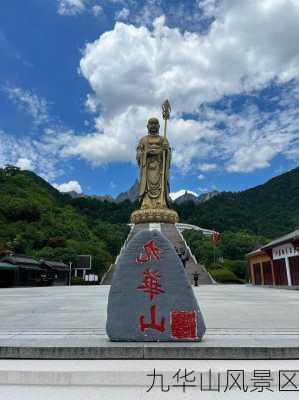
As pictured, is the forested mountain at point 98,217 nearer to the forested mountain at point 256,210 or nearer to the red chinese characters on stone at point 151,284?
the forested mountain at point 256,210

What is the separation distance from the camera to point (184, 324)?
4309mm

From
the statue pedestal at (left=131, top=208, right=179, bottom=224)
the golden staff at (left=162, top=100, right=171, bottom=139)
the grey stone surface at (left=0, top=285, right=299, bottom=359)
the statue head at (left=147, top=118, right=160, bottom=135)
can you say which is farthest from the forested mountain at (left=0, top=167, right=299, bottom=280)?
the grey stone surface at (left=0, top=285, right=299, bottom=359)

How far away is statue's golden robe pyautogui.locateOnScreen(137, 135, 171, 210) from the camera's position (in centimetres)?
2705

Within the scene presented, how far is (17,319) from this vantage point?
660cm

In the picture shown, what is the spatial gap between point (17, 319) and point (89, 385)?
3.67 metres

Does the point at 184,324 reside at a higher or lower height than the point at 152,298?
lower

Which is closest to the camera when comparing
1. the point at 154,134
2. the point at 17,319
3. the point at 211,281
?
the point at 17,319

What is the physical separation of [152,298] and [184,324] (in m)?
0.49

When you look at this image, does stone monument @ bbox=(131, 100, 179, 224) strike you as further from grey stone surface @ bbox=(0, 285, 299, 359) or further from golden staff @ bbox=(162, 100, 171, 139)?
grey stone surface @ bbox=(0, 285, 299, 359)

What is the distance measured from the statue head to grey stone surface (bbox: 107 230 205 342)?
23.5m

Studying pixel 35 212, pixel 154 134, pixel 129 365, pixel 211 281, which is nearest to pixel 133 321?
pixel 129 365

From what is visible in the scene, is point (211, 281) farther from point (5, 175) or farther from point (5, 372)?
point (5, 175)

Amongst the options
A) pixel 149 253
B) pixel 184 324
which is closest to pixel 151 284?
pixel 149 253

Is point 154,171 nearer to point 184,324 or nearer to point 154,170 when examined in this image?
point 154,170
